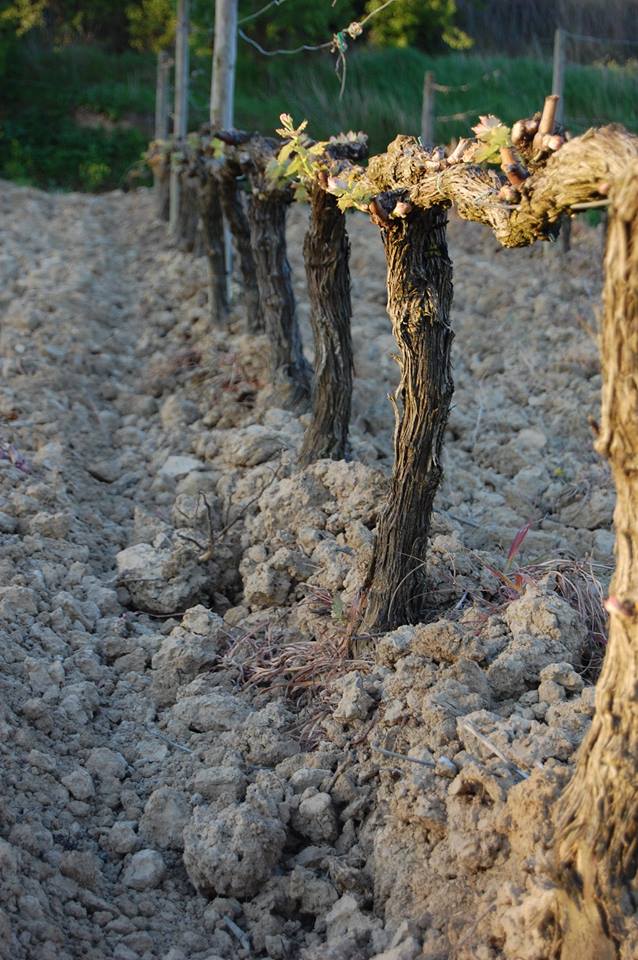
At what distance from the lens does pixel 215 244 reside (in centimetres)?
888

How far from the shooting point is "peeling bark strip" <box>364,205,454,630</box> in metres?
3.90

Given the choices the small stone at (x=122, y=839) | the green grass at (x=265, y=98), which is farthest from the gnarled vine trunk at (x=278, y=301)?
the green grass at (x=265, y=98)

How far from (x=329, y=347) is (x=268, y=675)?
6.51 ft

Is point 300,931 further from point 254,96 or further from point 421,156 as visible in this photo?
point 254,96

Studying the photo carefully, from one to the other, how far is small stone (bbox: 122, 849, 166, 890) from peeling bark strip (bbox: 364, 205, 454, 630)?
4.08 ft

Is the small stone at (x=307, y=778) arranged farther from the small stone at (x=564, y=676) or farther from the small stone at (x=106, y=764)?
the small stone at (x=564, y=676)

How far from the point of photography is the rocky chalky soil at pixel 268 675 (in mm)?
3027

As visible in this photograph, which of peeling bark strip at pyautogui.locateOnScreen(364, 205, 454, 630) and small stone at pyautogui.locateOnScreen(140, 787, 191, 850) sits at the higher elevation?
peeling bark strip at pyautogui.locateOnScreen(364, 205, 454, 630)

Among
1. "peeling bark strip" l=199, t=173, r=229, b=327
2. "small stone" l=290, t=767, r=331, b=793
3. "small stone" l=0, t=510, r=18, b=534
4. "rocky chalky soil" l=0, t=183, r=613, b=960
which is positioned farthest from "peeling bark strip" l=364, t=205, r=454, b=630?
"peeling bark strip" l=199, t=173, r=229, b=327

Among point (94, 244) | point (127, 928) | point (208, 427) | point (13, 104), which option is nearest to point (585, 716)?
point (127, 928)

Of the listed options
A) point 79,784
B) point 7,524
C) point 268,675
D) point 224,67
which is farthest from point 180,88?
point 79,784

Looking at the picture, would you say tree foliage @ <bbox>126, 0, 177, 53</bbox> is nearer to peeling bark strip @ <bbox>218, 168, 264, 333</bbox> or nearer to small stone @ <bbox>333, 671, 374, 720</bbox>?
peeling bark strip @ <bbox>218, 168, 264, 333</bbox>

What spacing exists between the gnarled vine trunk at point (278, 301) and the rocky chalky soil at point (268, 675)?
0.68ft

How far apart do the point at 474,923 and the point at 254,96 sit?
21.1m
